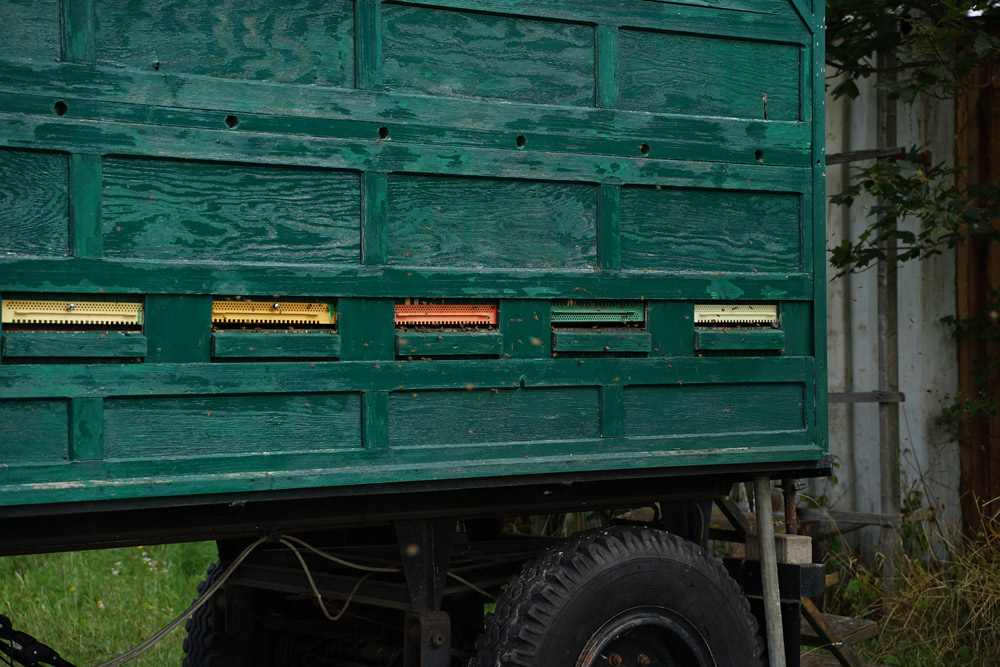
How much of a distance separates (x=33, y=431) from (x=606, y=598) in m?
1.99

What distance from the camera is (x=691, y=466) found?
418 cm

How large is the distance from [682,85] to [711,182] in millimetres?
373

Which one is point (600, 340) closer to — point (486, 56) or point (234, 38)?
point (486, 56)

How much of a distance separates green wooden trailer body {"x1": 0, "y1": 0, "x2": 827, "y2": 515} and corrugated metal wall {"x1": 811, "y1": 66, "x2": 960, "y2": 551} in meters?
3.10

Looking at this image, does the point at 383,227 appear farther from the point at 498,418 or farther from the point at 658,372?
the point at 658,372

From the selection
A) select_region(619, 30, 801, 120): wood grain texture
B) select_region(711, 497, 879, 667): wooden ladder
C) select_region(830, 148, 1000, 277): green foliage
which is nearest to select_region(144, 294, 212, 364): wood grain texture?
select_region(619, 30, 801, 120): wood grain texture

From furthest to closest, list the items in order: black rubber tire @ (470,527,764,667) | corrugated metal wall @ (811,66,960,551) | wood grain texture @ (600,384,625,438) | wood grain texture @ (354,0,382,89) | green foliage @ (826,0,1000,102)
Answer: corrugated metal wall @ (811,66,960,551) → green foliage @ (826,0,1000,102) → wood grain texture @ (600,384,625,438) → black rubber tire @ (470,527,764,667) → wood grain texture @ (354,0,382,89)

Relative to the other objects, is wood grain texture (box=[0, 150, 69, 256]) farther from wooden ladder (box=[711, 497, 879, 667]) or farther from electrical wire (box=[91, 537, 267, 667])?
wooden ladder (box=[711, 497, 879, 667])

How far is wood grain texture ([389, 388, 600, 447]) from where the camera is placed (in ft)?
12.1

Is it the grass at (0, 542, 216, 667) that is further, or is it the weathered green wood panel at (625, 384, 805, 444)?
the grass at (0, 542, 216, 667)

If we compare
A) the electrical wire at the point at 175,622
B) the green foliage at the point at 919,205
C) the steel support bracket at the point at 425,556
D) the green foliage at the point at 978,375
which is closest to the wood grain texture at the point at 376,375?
the steel support bracket at the point at 425,556

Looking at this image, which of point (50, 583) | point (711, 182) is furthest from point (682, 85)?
point (50, 583)

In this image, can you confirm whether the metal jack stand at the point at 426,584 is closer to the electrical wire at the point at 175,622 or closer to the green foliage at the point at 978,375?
the electrical wire at the point at 175,622

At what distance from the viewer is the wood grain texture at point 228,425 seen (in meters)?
3.30
